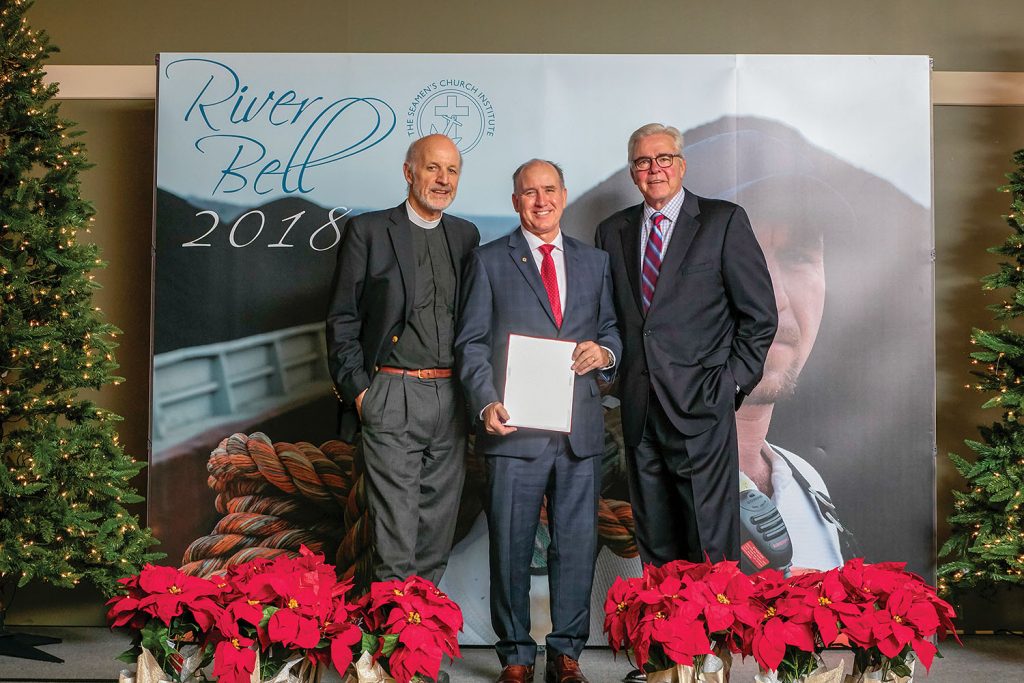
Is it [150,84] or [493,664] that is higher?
[150,84]

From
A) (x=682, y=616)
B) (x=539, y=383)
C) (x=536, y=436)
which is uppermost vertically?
(x=539, y=383)

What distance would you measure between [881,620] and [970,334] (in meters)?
2.76

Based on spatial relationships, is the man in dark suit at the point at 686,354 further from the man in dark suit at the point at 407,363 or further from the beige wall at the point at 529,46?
the beige wall at the point at 529,46

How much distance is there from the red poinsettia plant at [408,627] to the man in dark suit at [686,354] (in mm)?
1274

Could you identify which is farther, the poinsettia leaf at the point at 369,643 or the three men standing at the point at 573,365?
the three men standing at the point at 573,365

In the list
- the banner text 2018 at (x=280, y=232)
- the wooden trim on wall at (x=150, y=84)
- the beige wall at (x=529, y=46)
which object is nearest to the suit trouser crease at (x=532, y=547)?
the banner text 2018 at (x=280, y=232)

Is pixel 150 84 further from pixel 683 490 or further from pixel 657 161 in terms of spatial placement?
pixel 683 490

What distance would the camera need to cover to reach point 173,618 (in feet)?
8.17

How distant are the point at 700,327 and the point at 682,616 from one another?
4.87 ft

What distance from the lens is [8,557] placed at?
3941mm

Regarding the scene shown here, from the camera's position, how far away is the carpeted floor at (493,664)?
3842mm

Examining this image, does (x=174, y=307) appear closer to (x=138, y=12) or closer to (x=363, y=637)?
(x=138, y=12)

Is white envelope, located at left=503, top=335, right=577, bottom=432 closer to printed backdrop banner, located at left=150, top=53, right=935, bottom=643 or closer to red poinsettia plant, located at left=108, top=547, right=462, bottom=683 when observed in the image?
printed backdrop banner, located at left=150, top=53, right=935, bottom=643

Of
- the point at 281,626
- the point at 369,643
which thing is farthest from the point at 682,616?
the point at 281,626
